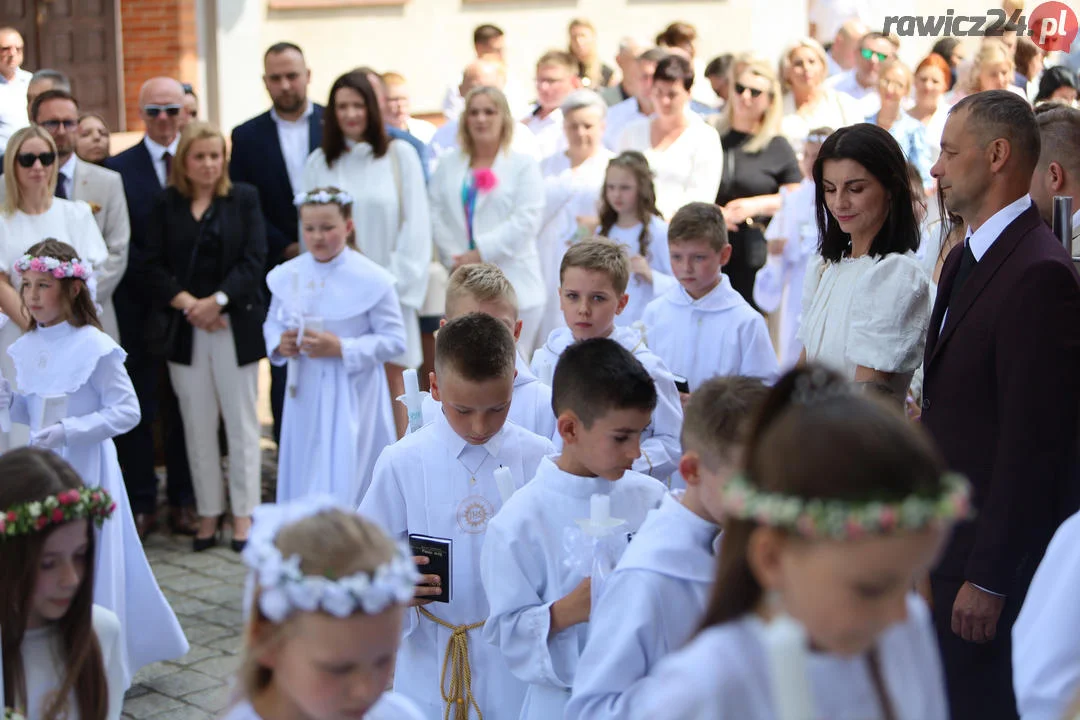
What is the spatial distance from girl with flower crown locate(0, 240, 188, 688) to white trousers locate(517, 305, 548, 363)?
3174 millimetres

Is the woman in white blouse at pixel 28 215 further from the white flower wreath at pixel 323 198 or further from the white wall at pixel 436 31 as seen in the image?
the white wall at pixel 436 31

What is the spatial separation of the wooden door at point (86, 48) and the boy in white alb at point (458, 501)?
11.4 metres

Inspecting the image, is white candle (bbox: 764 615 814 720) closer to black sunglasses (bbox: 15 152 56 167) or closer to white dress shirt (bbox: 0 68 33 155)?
black sunglasses (bbox: 15 152 56 167)

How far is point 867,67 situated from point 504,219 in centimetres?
473

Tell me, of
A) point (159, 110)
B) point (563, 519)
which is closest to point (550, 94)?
point (159, 110)

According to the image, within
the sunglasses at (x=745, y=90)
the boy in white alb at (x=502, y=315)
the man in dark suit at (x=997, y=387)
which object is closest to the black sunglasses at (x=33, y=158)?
the boy in white alb at (x=502, y=315)

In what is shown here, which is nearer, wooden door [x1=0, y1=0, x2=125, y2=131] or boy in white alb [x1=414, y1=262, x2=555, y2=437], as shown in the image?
boy in white alb [x1=414, y1=262, x2=555, y2=437]

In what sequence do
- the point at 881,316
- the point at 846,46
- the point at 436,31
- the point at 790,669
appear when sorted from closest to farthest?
1. the point at 790,669
2. the point at 881,316
3. the point at 846,46
4. the point at 436,31

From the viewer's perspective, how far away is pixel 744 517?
6.01ft

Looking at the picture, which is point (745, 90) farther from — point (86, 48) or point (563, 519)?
point (86, 48)

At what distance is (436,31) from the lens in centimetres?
1596

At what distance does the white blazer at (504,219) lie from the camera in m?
8.49

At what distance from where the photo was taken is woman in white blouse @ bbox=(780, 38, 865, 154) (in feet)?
31.6

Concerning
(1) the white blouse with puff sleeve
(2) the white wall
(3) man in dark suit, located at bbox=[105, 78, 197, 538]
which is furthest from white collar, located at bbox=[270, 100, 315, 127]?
(2) the white wall
